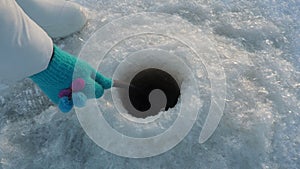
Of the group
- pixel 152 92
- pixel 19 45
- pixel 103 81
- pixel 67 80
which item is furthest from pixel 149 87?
pixel 19 45

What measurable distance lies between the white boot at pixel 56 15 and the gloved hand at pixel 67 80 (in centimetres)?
40

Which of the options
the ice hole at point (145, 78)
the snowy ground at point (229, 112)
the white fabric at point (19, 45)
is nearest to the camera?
the white fabric at point (19, 45)

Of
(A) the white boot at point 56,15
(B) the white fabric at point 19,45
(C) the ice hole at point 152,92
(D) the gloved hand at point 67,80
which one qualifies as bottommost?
(C) the ice hole at point 152,92

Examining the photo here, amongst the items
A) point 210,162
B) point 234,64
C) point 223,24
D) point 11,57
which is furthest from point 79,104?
point 223,24

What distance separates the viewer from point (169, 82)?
145 cm

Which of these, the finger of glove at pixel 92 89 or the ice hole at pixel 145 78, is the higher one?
the finger of glove at pixel 92 89

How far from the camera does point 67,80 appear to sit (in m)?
1.09

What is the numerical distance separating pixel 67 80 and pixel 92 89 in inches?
3.2

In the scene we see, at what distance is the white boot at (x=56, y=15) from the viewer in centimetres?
142

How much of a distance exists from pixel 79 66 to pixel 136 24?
48 centimetres

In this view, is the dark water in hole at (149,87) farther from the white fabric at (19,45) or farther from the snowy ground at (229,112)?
the white fabric at (19,45)

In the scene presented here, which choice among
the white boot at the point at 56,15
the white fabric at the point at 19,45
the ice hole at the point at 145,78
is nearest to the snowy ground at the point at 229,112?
the white boot at the point at 56,15

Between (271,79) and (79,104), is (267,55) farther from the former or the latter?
(79,104)

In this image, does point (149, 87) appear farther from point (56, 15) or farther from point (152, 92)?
point (56, 15)
